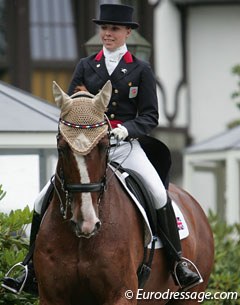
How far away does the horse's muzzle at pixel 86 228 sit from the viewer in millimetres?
7840

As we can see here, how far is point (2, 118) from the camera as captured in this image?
11.8m

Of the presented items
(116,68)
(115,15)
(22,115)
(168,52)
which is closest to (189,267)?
(116,68)

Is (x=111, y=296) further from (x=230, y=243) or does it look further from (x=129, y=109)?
(x=230, y=243)

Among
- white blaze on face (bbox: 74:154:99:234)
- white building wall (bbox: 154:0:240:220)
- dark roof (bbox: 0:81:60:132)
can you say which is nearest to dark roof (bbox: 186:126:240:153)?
white building wall (bbox: 154:0:240:220)

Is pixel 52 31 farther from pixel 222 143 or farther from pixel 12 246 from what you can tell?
pixel 12 246

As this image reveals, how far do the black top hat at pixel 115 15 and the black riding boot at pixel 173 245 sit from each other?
1432mm

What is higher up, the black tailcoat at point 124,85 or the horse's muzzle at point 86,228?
the black tailcoat at point 124,85

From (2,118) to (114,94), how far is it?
278cm

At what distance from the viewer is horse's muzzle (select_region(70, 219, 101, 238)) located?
309 inches

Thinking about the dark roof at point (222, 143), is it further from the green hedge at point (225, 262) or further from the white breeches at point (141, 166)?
the white breeches at point (141, 166)

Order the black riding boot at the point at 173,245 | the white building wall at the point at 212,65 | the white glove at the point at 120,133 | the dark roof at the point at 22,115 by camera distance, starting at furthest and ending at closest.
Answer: the white building wall at the point at 212,65
the dark roof at the point at 22,115
the black riding boot at the point at 173,245
the white glove at the point at 120,133

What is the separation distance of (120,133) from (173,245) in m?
1.20

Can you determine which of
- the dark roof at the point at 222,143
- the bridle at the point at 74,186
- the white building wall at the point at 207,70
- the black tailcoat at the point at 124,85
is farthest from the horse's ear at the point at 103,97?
the white building wall at the point at 207,70

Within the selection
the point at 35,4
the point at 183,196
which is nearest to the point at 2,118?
the point at 183,196
